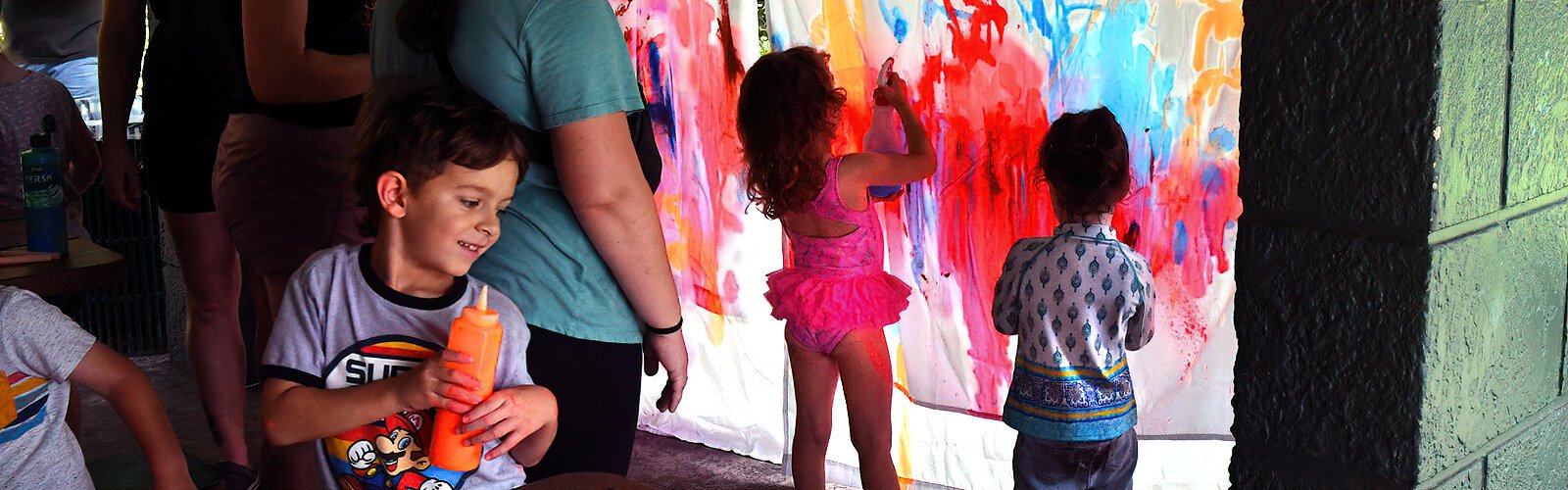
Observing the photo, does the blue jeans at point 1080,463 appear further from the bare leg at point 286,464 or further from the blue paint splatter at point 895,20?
the bare leg at point 286,464

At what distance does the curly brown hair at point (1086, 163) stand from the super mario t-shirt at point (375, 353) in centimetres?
145

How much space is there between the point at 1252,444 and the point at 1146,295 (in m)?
0.98

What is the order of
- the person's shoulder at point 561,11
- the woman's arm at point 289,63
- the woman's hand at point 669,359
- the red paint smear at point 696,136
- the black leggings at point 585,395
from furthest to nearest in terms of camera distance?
the red paint smear at point 696,136 → the woman's arm at point 289,63 → the woman's hand at point 669,359 → the black leggings at point 585,395 → the person's shoulder at point 561,11

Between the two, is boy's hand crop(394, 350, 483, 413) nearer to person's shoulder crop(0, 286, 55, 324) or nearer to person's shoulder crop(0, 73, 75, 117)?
person's shoulder crop(0, 286, 55, 324)

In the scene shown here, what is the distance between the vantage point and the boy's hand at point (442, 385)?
1662 mm

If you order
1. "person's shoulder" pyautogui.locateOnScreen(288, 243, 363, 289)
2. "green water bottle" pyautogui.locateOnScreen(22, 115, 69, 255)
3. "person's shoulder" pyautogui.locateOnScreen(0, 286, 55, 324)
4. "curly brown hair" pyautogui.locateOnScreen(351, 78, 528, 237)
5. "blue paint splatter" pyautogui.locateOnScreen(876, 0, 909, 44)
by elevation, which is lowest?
"person's shoulder" pyautogui.locateOnScreen(0, 286, 55, 324)

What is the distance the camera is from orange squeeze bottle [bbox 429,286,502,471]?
1.62 meters

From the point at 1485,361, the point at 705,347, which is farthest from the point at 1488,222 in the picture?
the point at 705,347

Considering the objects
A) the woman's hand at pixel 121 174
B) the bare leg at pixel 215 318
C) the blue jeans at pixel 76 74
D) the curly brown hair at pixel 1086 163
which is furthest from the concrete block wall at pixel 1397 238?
the blue jeans at pixel 76 74

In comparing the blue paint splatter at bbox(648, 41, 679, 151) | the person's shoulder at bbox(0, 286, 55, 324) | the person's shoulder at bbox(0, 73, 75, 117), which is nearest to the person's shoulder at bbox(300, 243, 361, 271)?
the person's shoulder at bbox(0, 286, 55, 324)

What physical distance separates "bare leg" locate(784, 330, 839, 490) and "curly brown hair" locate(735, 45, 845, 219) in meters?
0.42

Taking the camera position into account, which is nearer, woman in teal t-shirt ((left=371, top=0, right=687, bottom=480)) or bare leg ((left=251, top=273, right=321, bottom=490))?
woman in teal t-shirt ((left=371, top=0, right=687, bottom=480))

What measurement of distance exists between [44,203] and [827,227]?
1856 mm

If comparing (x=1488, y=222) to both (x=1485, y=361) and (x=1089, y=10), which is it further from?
(x=1089, y=10)
